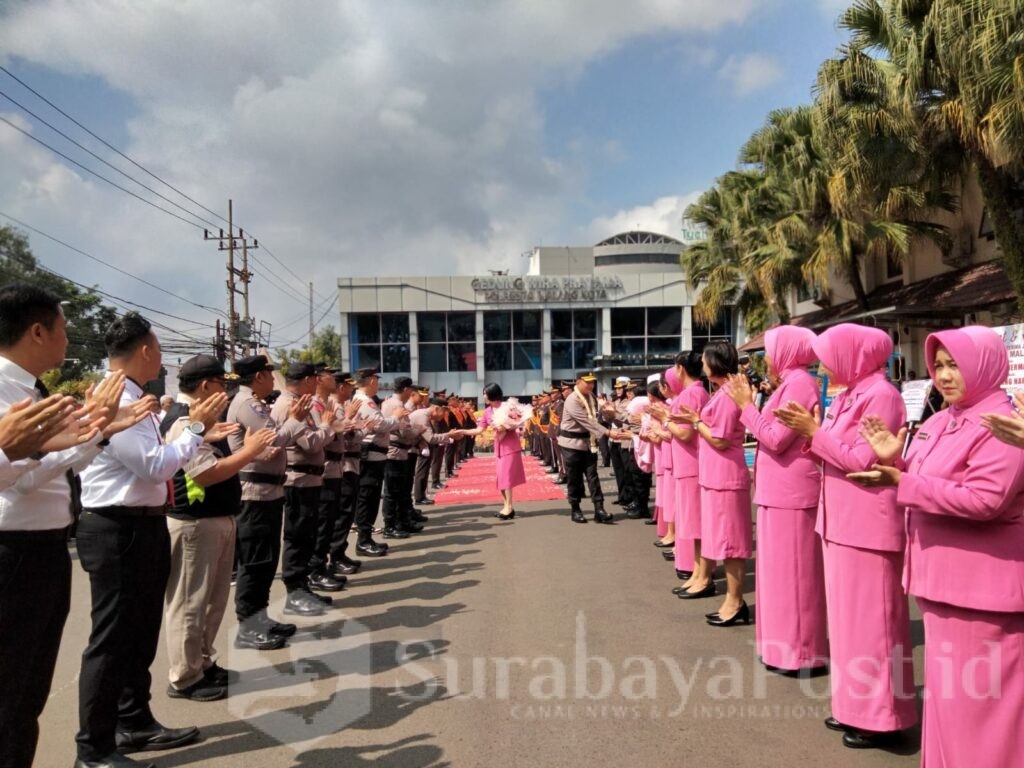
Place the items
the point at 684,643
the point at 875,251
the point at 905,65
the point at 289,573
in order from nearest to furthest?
the point at 684,643 < the point at 289,573 < the point at 905,65 < the point at 875,251

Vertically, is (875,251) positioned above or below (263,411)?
above

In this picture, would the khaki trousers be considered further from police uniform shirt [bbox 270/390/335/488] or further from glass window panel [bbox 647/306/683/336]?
glass window panel [bbox 647/306/683/336]

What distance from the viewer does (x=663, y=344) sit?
39438 mm

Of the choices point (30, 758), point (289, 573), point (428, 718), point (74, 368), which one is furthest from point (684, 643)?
point (74, 368)

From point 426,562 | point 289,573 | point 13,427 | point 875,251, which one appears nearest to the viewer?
point 13,427

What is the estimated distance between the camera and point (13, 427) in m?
2.10

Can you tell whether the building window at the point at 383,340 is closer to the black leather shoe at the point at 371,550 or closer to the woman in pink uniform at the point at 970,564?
the black leather shoe at the point at 371,550

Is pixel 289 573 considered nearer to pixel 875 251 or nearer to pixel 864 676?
pixel 864 676

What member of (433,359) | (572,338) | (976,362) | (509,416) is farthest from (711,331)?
(976,362)

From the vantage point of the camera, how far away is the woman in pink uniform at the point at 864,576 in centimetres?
346

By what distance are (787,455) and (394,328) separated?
35.2 meters

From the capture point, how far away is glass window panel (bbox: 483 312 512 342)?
39.2m

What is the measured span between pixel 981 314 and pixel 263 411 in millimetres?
14264

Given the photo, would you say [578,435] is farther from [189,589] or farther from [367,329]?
[367,329]
